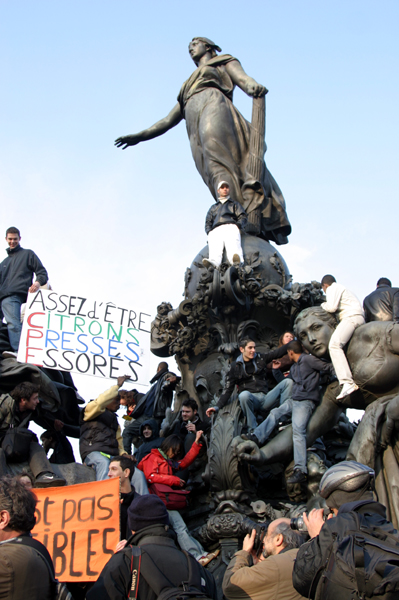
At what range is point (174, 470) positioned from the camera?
902 centimetres

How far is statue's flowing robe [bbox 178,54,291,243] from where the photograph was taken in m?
13.9

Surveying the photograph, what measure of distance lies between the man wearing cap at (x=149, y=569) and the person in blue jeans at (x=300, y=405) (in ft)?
14.3

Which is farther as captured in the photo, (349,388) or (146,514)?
(349,388)

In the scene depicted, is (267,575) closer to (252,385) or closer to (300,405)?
(300,405)

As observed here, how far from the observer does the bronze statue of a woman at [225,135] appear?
13.8 metres

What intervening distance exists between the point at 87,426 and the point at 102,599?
4844 mm

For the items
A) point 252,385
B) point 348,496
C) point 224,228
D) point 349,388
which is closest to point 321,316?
point 349,388

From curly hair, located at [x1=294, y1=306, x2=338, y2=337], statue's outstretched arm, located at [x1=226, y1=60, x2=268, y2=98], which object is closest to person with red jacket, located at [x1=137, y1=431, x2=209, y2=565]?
curly hair, located at [x1=294, y1=306, x2=338, y2=337]

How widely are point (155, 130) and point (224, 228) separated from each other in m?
4.35

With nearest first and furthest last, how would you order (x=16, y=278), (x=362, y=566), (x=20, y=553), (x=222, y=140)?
(x=362, y=566) → (x=20, y=553) → (x=16, y=278) → (x=222, y=140)

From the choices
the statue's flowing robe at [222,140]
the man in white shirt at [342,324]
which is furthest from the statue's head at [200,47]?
the man in white shirt at [342,324]

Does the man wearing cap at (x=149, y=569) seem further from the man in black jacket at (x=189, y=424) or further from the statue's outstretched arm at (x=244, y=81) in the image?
the statue's outstretched arm at (x=244, y=81)

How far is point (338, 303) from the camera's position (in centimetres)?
890

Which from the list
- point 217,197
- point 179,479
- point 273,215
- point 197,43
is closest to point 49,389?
point 179,479
